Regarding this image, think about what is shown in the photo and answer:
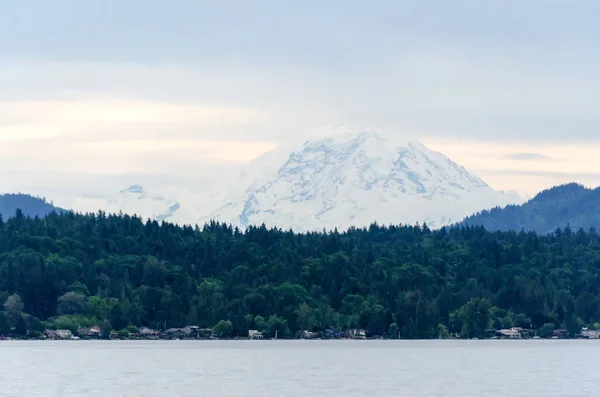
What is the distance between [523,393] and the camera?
146625 millimetres

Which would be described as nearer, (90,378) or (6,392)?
(6,392)

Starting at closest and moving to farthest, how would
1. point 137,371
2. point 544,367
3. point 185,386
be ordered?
point 185,386 → point 137,371 → point 544,367

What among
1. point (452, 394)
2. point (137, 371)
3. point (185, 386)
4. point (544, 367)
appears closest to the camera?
point (452, 394)

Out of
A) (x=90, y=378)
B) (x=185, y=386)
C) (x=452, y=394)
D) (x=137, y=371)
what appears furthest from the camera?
(x=137, y=371)

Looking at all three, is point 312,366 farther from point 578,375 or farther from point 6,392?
point 6,392

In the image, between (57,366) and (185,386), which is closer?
(185,386)

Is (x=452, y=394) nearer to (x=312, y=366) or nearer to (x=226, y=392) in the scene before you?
(x=226, y=392)

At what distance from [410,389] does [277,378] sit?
2334cm

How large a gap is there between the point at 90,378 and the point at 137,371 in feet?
51.2

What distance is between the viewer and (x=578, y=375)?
176 m

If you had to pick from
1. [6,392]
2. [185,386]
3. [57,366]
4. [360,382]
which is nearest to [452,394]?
[360,382]

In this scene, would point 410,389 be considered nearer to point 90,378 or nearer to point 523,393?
point 523,393

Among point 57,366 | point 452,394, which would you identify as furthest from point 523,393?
point 57,366

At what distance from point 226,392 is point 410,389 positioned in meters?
18.9
